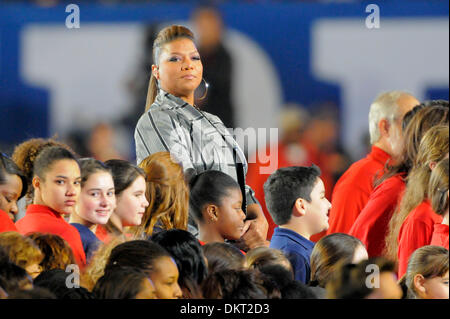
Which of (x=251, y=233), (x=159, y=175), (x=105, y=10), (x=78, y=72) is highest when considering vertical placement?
(x=105, y=10)

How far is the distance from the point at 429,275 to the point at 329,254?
32 centimetres

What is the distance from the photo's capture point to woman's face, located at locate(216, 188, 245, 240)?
2.80 metres

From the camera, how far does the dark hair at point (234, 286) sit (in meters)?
2.20

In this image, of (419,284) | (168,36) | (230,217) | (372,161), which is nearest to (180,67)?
(168,36)

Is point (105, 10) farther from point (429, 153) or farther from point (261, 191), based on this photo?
point (429, 153)

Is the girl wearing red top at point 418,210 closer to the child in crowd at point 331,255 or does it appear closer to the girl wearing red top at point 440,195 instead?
the girl wearing red top at point 440,195

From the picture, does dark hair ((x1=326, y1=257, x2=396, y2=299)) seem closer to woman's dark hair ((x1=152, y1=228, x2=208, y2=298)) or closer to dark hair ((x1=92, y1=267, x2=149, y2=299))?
woman's dark hair ((x1=152, y1=228, x2=208, y2=298))

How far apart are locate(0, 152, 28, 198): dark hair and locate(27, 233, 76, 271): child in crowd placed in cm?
36

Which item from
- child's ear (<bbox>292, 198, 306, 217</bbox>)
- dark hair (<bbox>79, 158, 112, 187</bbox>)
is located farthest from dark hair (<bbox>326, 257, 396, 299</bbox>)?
dark hair (<bbox>79, 158, 112, 187</bbox>)

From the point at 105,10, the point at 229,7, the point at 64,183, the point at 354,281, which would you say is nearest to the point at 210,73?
the point at 229,7

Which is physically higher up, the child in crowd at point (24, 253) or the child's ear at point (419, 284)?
the child in crowd at point (24, 253)

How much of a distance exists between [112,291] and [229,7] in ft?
→ 5.85

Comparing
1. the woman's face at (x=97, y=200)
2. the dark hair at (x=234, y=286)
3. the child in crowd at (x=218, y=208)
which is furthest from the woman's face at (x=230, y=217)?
the dark hair at (x=234, y=286)

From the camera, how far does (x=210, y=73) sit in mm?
3418
